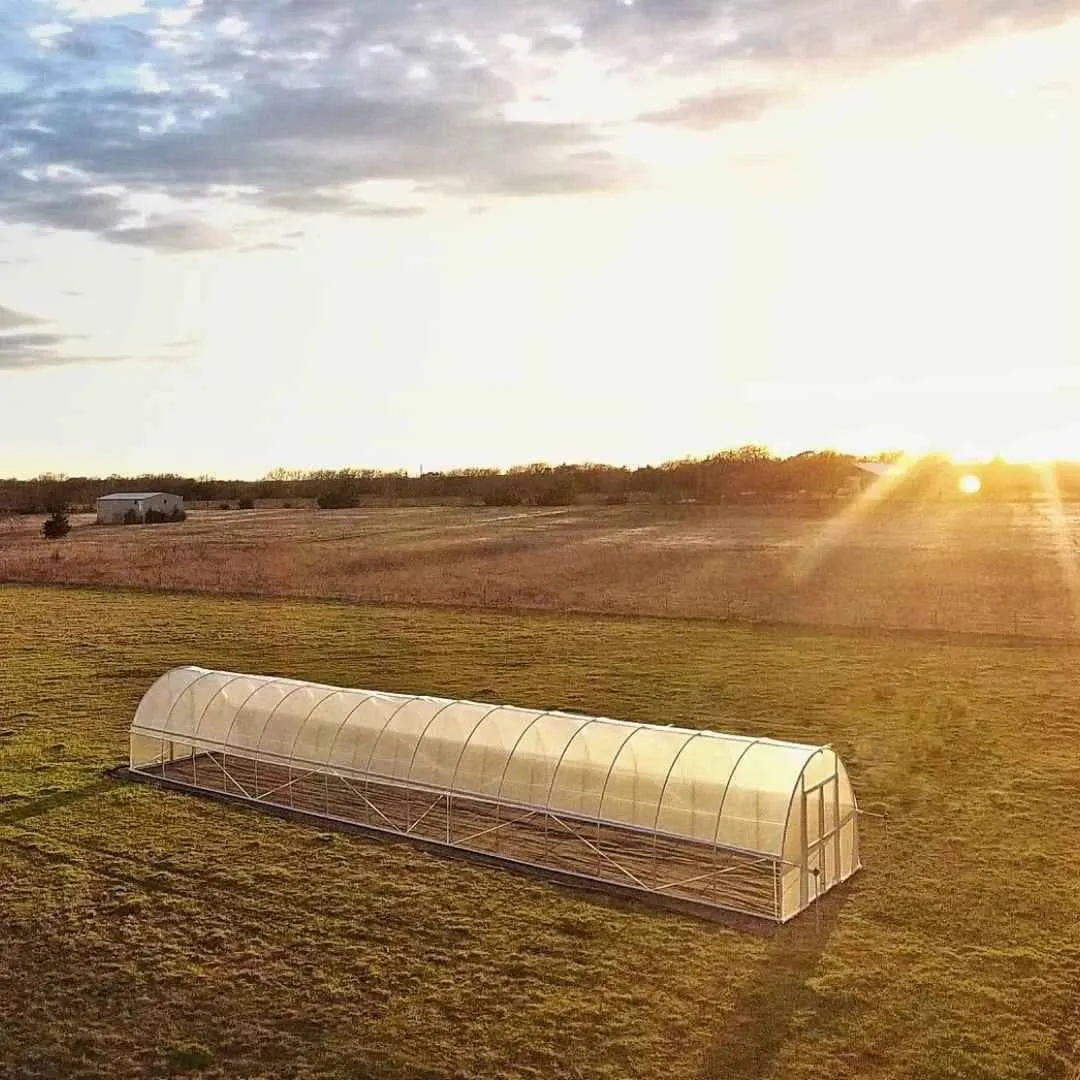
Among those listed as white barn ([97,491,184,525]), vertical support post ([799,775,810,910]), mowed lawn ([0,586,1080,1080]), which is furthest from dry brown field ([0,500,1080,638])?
vertical support post ([799,775,810,910])

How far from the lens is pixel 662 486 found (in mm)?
141375

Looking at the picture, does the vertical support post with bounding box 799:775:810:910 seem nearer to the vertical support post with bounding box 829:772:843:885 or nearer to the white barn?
the vertical support post with bounding box 829:772:843:885

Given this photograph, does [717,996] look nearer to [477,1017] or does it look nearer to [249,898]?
[477,1017]

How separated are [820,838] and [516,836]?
571 cm

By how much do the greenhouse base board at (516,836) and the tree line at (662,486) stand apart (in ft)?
316

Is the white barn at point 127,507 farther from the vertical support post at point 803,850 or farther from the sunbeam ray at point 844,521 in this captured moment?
the vertical support post at point 803,850

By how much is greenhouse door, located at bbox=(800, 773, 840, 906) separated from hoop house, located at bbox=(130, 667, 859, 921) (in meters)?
0.03

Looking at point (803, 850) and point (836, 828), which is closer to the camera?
point (803, 850)

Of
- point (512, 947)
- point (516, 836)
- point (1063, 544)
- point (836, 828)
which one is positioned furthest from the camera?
point (1063, 544)

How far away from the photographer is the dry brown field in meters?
48.0

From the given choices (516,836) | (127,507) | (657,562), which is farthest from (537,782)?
(127,507)

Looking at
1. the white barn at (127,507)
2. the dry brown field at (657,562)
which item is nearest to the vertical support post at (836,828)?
the dry brown field at (657,562)

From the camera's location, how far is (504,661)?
37.5 m

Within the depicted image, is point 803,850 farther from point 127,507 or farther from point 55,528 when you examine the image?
point 127,507
